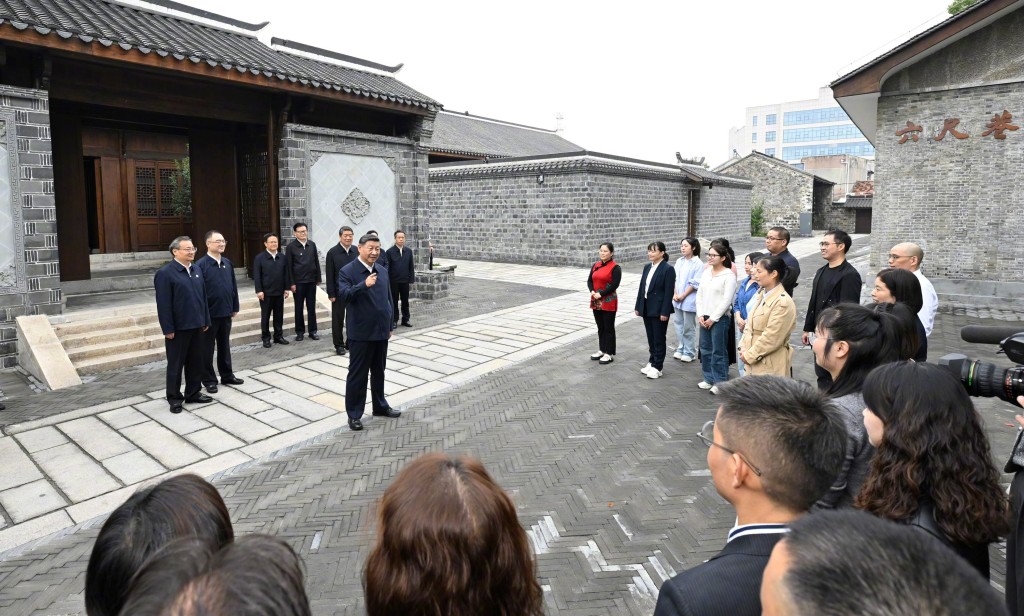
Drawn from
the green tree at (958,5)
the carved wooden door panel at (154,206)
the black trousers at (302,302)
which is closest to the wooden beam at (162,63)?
the black trousers at (302,302)

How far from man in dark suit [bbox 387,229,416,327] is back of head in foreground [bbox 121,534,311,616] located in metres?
9.15

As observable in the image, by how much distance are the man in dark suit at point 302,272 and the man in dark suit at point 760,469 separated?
8135mm

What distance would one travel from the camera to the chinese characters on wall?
10927 millimetres

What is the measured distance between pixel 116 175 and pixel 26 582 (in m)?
13.6

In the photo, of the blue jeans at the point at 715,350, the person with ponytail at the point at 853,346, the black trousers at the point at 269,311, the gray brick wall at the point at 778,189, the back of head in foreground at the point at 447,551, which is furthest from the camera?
the gray brick wall at the point at 778,189

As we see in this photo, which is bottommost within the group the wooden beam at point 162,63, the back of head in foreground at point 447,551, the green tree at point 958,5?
the back of head in foreground at point 447,551

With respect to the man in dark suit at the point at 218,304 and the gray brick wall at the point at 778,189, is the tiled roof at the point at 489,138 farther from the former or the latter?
the man in dark suit at the point at 218,304

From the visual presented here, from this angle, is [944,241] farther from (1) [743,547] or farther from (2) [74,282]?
(2) [74,282]

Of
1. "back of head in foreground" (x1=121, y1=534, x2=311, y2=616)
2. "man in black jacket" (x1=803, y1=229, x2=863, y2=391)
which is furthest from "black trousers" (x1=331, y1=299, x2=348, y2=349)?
"back of head in foreground" (x1=121, y1=534, x2=311, y2=616)

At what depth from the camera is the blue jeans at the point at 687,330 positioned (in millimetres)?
7961

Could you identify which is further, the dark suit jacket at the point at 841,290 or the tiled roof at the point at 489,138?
the tiled roof at the point at 489,138

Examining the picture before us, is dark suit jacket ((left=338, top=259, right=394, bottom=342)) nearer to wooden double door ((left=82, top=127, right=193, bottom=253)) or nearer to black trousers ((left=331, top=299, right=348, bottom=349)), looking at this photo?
black trousers ((left=331, top=299, right=348, bottom=349))

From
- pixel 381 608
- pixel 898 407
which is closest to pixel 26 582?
pixel 381 608

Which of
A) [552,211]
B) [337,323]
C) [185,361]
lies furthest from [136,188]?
[552,211]
